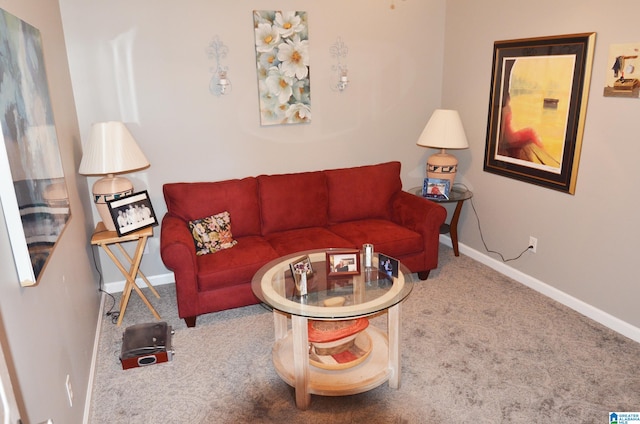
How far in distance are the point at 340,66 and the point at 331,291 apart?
7.66 ft

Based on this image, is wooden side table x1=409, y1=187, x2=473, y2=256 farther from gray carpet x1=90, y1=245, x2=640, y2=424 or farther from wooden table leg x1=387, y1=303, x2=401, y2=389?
wooden table leg x1=387, y1=303, x2=401, y2=389

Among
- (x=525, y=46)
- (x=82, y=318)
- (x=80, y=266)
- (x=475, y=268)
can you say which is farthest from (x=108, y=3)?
(x=475, y=268)

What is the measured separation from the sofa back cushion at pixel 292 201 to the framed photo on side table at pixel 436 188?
0.94 m

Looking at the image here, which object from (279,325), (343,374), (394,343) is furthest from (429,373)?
(279,325)

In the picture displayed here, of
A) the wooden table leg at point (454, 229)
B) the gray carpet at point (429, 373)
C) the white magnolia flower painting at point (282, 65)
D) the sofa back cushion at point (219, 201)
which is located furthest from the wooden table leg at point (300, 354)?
the wooden table leg at point (454, 229)

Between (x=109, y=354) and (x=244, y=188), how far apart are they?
155 cm

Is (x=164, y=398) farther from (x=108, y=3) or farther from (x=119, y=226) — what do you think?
(x=108, y=3)

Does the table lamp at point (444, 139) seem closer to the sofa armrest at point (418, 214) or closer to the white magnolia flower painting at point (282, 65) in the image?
the sofa armrest at point (418, 214)

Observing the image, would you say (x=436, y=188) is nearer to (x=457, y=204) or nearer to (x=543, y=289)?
(x=457, y=204)

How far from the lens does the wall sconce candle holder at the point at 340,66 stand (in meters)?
4.05

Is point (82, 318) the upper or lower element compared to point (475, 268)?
upper

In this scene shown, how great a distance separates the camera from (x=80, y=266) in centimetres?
283

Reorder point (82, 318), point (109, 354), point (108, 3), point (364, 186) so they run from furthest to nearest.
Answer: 1. point (364, 186)
2. point (108, 3)
3. point (109, 354)
4. point (82, 318)

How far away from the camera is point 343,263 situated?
9.05 ft
